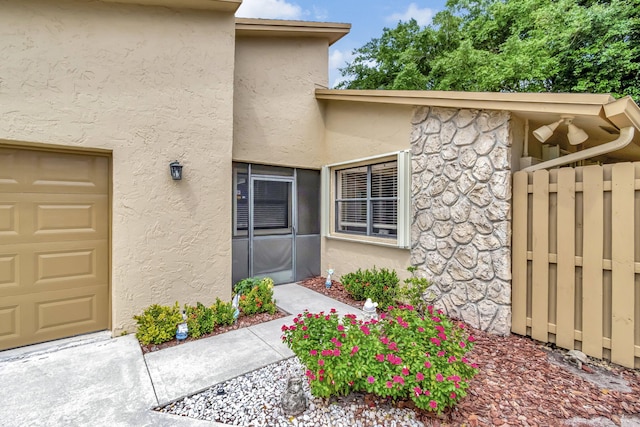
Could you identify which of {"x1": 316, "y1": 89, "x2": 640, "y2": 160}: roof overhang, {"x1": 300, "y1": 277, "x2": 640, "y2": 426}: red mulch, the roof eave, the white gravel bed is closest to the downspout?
{"x1": 316, "y1": 89, "x2": 640, "y2": 160}: roof overhang

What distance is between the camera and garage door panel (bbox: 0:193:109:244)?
132 inches

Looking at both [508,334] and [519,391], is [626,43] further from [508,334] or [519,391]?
[519,391]

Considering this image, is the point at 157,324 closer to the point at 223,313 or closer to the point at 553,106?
the point at 223,313

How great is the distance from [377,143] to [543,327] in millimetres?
3680

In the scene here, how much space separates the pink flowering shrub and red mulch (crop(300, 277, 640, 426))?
1.02ft

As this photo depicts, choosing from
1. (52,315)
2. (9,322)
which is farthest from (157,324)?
(9,322)

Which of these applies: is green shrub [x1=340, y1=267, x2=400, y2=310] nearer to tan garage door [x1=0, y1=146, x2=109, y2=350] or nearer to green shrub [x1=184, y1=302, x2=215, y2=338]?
green shrub [x1=184, y1=302, x2=215, y2=338]

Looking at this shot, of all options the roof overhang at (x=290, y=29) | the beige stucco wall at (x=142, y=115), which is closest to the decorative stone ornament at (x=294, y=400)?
the beige stucco wall at (x=142, y=115)

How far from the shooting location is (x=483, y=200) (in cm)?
397

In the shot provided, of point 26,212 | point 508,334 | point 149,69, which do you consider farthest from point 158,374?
point 508,334

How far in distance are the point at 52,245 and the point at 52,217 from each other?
0.35 meters

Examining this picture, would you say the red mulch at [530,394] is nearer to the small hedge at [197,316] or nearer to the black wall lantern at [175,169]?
the small hedge at [197,316]

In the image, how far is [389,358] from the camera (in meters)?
2.27

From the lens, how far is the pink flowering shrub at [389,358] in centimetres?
213
